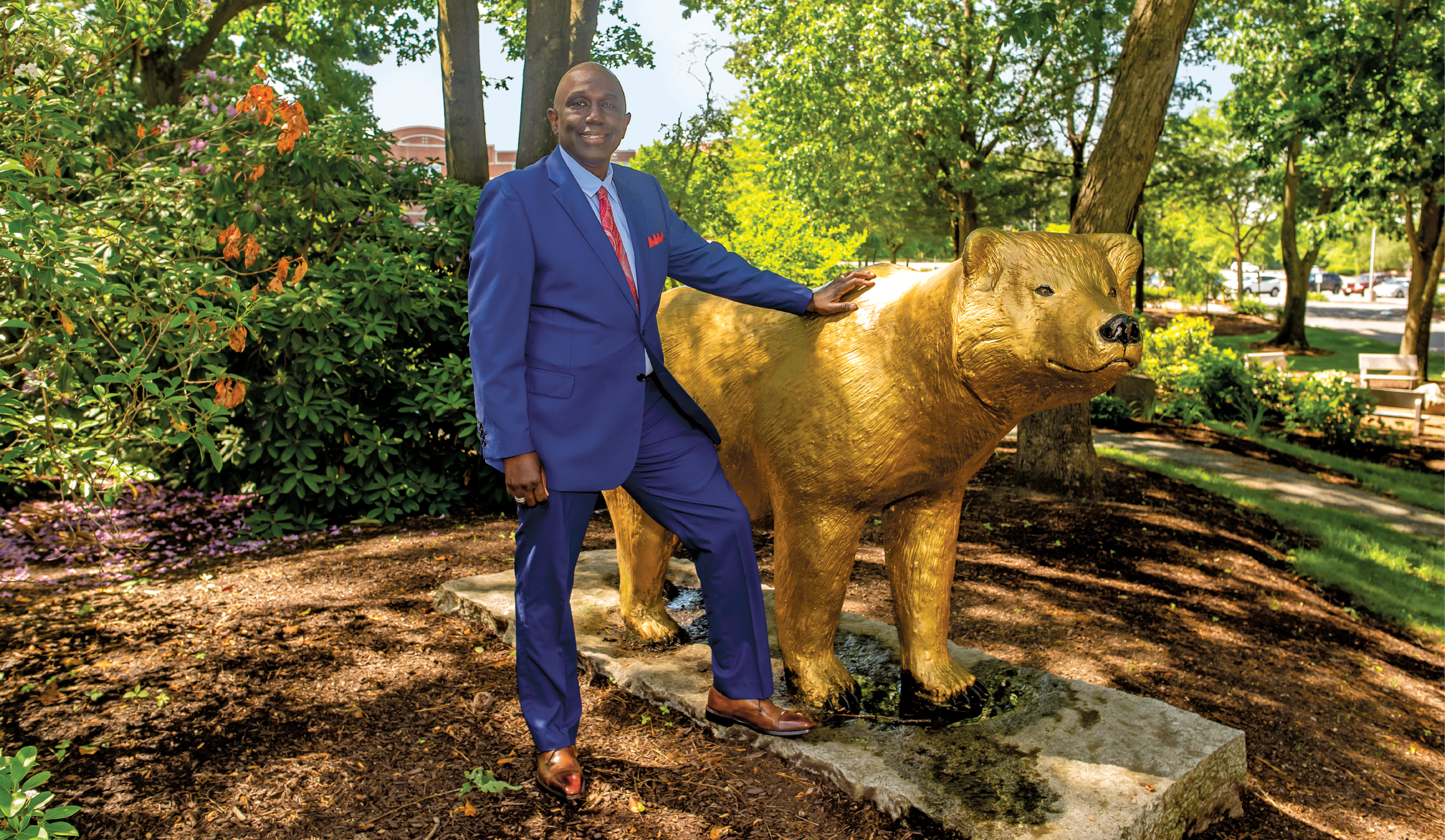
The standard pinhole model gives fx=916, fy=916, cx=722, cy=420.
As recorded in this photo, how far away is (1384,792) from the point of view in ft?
13.0

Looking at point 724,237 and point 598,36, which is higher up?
point 598,36

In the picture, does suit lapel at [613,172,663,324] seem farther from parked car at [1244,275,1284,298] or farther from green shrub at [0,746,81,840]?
parked car at [1244,275,1284,298]

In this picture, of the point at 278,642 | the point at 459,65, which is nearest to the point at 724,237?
the point at 459,65

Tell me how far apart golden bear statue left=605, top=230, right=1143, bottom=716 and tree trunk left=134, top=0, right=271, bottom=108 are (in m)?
9.75

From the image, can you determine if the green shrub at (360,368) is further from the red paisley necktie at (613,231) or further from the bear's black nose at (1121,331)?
the bear's black nose at (1121,331)

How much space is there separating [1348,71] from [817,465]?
13.4m

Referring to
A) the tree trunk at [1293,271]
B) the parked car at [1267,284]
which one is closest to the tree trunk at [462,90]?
the tree trunk at [1293,271]

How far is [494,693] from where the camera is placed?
3.80m

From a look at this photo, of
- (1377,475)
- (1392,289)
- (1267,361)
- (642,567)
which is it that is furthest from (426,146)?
(1392,289)

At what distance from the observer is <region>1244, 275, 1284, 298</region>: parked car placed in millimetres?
53531

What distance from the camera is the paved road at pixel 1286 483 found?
30.4ft

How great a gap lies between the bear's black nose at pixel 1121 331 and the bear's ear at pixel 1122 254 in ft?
1.31

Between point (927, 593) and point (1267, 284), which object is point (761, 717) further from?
point (1267, 284)

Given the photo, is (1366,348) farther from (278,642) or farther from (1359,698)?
(278,642)
